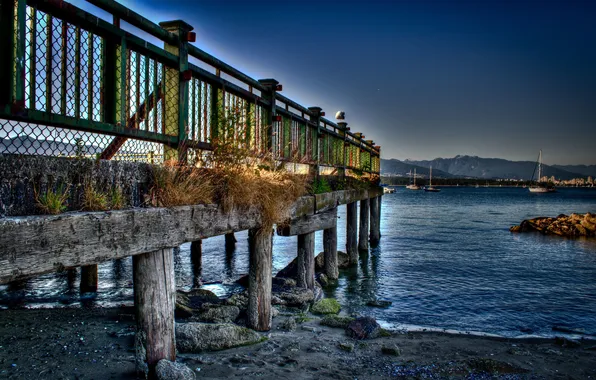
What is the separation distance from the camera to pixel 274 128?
9.05 m

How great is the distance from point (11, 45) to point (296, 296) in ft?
25.1

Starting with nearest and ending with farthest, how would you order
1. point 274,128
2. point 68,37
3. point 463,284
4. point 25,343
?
point 68,37 < point 25,343 < point 274,128 < point 463,284

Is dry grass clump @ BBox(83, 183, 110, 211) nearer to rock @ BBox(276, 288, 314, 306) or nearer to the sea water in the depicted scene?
rock @ BBox(276, 288, 314, 306)

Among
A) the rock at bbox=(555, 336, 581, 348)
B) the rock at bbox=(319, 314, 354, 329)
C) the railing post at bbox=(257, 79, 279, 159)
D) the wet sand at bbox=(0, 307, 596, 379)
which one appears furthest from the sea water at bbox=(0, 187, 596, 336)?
the railing post at bbox=(257, 79, 279, 159)

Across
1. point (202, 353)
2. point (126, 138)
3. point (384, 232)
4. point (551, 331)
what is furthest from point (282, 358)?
point (384, 232)

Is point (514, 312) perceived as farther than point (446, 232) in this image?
A: No

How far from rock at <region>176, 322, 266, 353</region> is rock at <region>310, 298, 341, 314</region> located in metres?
3.25

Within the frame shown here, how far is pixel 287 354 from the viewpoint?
6.09 metres

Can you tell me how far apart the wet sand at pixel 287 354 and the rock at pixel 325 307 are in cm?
68

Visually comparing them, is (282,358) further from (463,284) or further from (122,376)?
(463,284)

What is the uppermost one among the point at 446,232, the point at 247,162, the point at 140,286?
the point at 247,162

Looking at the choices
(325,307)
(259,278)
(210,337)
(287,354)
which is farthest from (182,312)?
(325,307)

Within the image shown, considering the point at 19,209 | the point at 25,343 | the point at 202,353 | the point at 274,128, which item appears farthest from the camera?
the point at 274,128

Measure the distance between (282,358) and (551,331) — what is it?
741 centimetres
